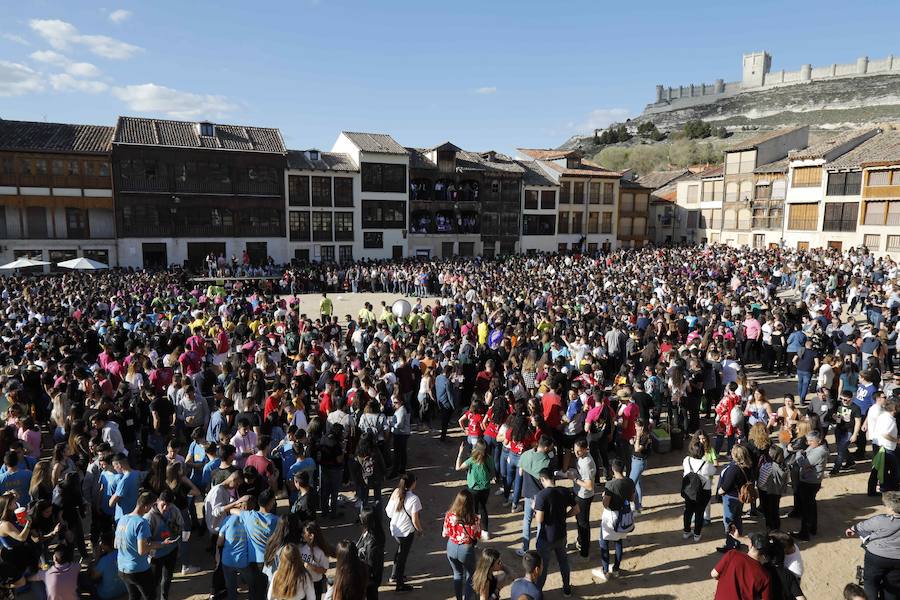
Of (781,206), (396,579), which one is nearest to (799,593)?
(396,579)

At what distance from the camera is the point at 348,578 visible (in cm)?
431

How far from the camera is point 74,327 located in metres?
12.5

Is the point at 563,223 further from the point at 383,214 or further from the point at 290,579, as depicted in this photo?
the point at 290,579

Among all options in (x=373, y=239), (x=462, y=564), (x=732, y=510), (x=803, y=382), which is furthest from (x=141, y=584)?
(x=373, y=239)

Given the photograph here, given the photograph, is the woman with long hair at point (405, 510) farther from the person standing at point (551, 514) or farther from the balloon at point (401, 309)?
the balloon at point (401, 309)

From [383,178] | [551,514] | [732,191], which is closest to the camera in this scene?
[551,514]

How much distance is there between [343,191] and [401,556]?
36.6 m

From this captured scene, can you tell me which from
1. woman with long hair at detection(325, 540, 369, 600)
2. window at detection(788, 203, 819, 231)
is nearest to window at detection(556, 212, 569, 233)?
window at detection(788, 203, 819, 231)

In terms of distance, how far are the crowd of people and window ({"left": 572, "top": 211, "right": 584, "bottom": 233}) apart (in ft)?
114

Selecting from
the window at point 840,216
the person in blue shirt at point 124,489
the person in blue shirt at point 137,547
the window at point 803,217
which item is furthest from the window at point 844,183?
the person in blue shirt at point 137,547

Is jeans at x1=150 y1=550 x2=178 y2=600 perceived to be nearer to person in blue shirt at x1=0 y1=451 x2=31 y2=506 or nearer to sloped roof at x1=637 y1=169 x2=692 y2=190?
person in blue shirt at x1=0 y1=451 x2=31 y2=506

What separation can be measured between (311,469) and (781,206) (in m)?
44.0

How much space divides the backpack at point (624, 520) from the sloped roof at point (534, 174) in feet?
140

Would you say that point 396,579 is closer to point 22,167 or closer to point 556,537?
point 556,537
